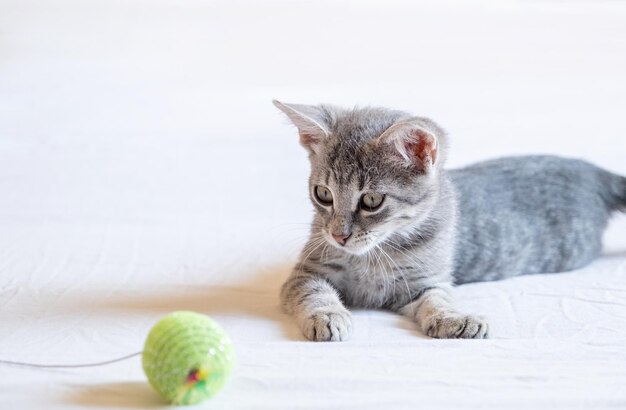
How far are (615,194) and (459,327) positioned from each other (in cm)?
112


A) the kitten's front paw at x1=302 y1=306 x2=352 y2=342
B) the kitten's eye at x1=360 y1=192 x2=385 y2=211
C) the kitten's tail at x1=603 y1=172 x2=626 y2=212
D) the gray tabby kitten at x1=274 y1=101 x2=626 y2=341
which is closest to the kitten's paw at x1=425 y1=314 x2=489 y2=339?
the gray tabby kitten at x1=274 y1=101 x2=626 y2=341

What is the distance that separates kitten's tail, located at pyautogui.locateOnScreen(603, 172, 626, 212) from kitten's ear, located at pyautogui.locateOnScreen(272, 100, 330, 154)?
1118 mm

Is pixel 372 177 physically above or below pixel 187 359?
above

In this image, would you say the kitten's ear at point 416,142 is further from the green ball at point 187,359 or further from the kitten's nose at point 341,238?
the green ball at point 187,359

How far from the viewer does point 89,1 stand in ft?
11.0

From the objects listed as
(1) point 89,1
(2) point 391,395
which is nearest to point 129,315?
(2) point 391,395

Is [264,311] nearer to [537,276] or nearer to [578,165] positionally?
[537,276]

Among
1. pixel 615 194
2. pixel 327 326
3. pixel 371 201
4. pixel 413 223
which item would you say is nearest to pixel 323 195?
pixel 371 201

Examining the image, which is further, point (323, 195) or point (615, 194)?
point (615, 194)

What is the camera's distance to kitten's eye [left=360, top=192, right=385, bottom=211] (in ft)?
7.22

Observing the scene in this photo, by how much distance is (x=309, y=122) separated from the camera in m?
2.30

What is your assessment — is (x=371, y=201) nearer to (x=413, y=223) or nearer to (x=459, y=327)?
(x=413, y=223)

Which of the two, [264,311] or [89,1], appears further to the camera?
[89,1]

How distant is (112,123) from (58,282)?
0.95 metres
